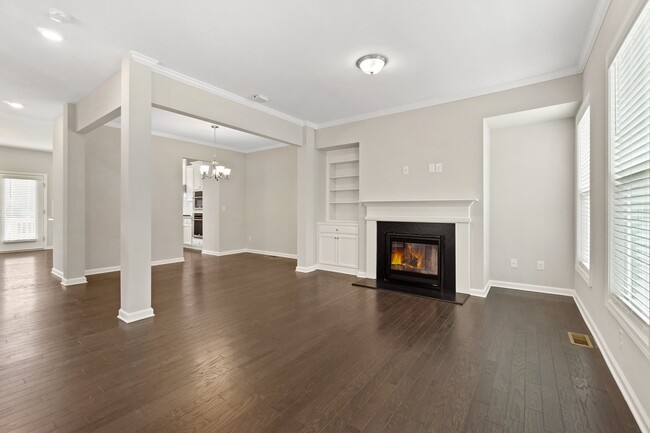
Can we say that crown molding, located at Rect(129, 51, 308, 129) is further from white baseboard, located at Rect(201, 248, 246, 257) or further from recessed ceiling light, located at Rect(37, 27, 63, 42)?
white baseboard, located at Rect(201, 248, 246, 257)

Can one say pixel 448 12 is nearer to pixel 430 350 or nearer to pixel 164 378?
pixel 430 350

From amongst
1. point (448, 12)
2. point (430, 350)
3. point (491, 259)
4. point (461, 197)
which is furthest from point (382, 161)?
point (430, 350)

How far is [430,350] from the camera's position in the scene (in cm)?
257

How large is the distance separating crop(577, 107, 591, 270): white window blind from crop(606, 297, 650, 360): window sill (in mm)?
1458

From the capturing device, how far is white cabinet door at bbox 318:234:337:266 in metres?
5.84

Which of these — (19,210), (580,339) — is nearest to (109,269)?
(19,210)

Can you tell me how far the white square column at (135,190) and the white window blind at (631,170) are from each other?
4099 millimetres

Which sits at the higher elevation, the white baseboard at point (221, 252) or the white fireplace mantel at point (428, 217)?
the white fireplace mantel at point (428, 217)

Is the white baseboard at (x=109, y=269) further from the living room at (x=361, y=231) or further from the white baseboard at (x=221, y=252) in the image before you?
the white baseboard at (x=221, y=252)

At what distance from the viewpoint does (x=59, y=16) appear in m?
2.62

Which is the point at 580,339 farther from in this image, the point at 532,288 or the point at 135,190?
the point at 135,190

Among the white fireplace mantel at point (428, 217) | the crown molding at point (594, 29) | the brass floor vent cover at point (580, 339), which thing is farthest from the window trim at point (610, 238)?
the white fireplace mantel at point (428, 217)

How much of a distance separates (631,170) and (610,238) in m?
0.63

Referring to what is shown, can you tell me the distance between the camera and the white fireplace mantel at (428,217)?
4.27 m
